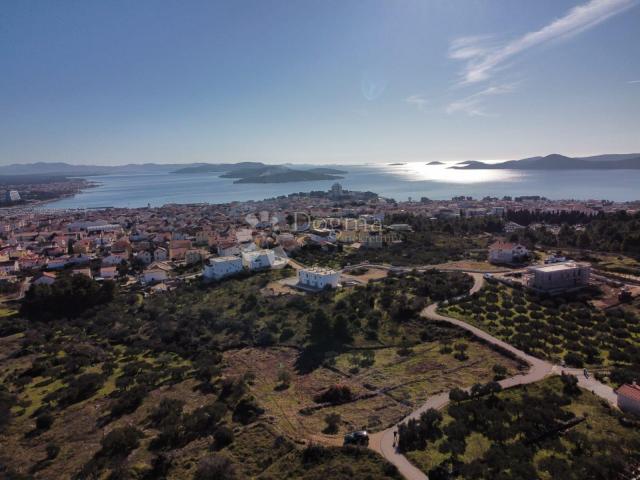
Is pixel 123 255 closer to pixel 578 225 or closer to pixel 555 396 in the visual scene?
pixel 555 396

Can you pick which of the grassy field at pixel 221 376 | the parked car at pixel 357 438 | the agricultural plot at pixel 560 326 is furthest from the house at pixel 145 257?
the parked car at pixel 357 438

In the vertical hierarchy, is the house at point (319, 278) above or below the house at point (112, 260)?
above

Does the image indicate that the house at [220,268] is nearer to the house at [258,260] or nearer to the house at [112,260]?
the house at [258,260]

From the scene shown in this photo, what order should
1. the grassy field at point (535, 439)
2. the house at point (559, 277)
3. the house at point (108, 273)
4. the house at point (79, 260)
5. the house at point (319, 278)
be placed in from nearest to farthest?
the grassy field at point (535, 439), the house at point (559, 277), the house at point (319, 278), the house at point (108, 273), the house at point (79, 260)

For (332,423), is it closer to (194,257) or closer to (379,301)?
(379,301)

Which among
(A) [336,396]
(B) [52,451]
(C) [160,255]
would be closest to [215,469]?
(A) [336,396]

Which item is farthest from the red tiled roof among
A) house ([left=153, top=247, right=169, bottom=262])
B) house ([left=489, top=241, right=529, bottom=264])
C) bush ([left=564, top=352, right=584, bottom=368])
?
house ([left=153, top=247, right=169, bottom=262])

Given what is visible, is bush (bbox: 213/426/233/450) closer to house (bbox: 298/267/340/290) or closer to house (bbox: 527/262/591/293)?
house (bbox: 298/267/340/290)
